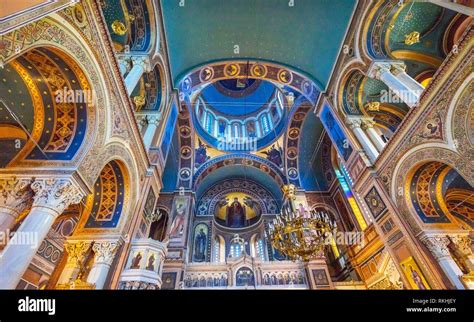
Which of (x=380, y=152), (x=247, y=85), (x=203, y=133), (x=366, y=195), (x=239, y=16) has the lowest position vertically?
(x=366, y=195)

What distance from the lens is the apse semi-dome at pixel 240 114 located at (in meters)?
15.0

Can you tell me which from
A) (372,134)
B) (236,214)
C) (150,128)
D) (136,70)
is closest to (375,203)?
(372,134)

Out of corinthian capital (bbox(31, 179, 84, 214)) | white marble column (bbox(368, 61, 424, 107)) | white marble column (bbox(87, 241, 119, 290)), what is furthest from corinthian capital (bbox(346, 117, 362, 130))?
corinthian capital (bbox(31, 179, 84, 214))

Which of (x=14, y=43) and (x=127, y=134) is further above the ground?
(x=127, y=134)

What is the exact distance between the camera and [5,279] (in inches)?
107

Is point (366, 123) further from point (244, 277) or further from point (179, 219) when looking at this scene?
point (179, 219)

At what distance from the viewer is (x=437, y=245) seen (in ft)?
17.5

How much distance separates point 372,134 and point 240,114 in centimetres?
1197

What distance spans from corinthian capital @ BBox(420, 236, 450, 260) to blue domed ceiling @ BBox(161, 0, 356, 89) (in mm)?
6698

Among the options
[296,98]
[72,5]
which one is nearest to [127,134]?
[72,5]

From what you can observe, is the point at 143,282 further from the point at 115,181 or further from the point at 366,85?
the point at 366,85

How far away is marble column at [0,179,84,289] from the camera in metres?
2.83

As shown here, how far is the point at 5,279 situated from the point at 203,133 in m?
12.5

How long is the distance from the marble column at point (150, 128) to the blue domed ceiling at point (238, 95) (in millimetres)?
10343
